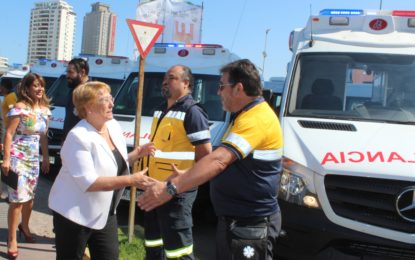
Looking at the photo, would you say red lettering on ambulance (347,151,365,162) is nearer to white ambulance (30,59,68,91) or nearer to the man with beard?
the man with beard

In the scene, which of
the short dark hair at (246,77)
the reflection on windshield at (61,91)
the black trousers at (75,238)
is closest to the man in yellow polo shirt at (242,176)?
the short dark hair at (246,77)

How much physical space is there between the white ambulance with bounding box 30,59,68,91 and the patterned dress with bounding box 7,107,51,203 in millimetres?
7780

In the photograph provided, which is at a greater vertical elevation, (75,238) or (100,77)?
(100,77)

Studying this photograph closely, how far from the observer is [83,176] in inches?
118

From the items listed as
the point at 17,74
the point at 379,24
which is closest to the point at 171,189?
the point at 379,24

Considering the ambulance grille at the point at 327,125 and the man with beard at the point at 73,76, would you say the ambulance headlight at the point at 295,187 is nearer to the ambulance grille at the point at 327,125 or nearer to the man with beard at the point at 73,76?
the ambulance grille at the point at 327,125

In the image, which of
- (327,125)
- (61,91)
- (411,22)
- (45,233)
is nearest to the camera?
(327,125)

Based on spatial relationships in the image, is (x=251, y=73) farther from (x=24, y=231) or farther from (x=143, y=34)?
(x=24, y=231)

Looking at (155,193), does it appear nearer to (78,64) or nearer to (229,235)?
(229,235)

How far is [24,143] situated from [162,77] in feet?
9.94

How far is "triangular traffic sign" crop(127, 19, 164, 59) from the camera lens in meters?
5.25

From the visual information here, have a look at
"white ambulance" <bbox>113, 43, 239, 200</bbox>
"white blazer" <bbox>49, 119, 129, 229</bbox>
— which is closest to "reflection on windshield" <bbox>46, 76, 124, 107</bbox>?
"white ambulance" <bbox>113, 43, 239, 200</bbox>

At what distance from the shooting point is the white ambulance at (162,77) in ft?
23.0

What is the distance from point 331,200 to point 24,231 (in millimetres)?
3157
